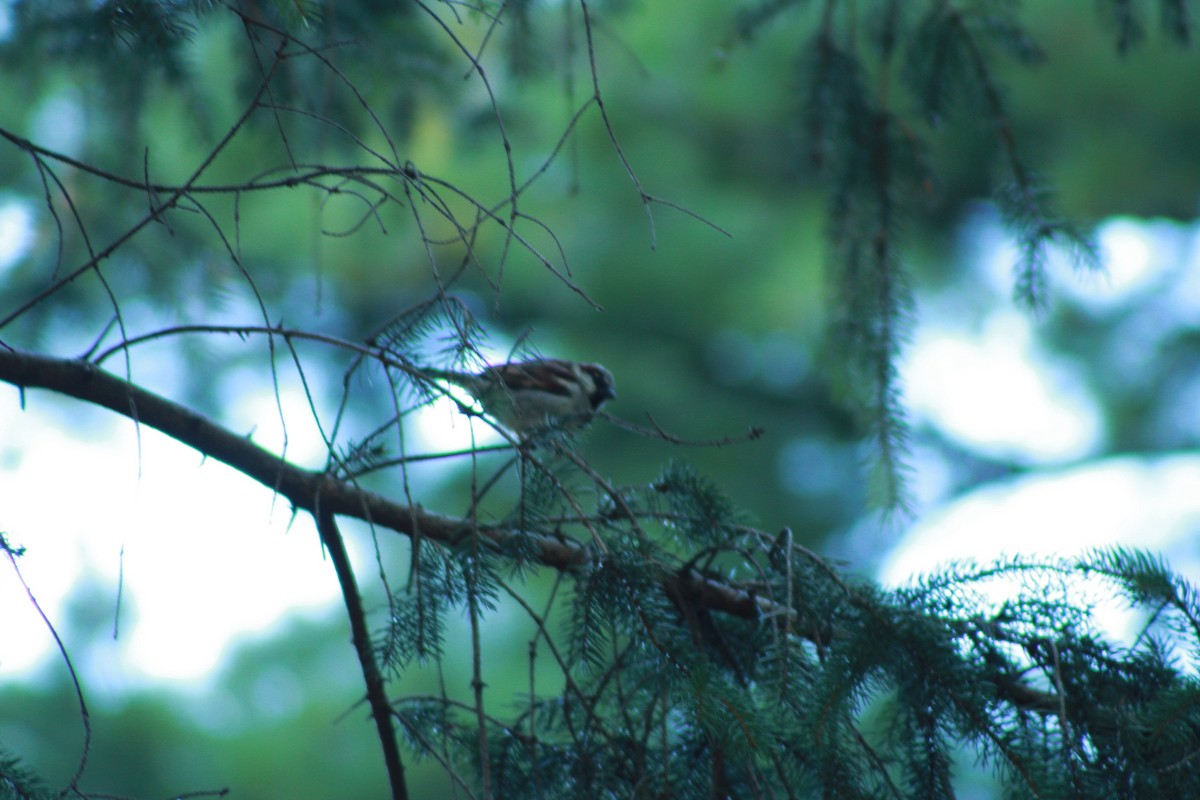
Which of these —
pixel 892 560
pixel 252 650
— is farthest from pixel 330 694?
pixel 892 560

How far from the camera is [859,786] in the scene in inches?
57.7

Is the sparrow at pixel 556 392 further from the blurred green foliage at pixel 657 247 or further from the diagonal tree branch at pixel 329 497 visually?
the blurred green foliage at pixel 657 247

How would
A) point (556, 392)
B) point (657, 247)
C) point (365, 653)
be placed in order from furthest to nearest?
point (657, 247)
point (556, 392)
point (365, 653)

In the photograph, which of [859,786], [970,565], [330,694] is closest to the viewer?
[859,786]

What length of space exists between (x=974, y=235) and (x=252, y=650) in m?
4.77

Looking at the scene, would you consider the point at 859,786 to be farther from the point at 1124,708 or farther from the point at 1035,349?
the point at 1035,349

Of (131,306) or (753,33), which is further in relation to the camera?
(131,306)

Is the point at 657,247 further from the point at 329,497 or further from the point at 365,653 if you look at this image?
the point at 365,653

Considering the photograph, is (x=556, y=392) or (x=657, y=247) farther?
(x=657, y=247)

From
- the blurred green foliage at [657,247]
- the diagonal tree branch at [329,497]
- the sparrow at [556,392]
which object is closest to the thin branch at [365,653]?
the diagonal tree branch at [329,497]

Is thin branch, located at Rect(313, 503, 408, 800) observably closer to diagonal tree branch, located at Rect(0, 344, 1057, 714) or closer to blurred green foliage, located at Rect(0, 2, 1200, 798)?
diagonal tree branch, located at Rect(0, 344, 1057, 714)

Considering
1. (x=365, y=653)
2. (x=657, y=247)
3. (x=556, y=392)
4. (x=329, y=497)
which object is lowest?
(x=365, y=653)

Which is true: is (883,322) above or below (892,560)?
below

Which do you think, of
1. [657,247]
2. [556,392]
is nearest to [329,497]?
[556,392]
